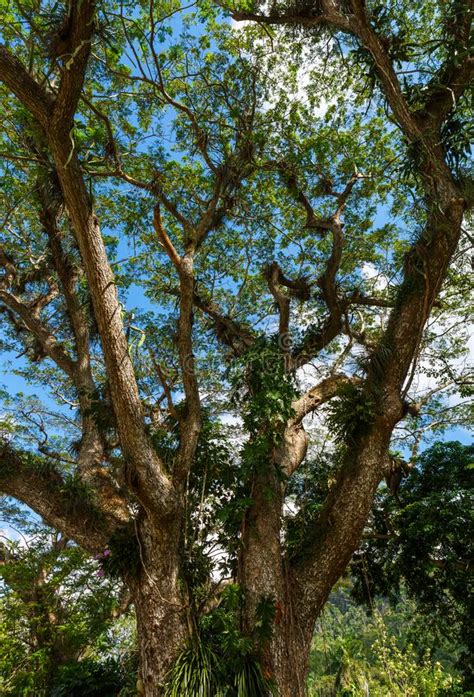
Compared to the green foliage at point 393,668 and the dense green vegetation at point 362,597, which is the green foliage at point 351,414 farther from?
the green foliage at point 393,668

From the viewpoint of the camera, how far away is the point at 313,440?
8531 mm

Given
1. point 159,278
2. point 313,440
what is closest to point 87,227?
point 159,278

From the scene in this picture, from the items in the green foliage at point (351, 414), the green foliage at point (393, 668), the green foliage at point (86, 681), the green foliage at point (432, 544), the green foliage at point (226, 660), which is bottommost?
the green foliage at point (393, 668)

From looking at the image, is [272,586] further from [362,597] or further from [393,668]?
[362,597]

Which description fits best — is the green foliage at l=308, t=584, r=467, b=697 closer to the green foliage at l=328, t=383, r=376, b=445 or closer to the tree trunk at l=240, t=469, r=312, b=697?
the tree trunk at l=240, t=469, r=312, b=697

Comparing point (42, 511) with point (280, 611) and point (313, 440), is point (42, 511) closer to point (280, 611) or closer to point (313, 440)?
point (280, 611)

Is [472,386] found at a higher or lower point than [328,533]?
higher

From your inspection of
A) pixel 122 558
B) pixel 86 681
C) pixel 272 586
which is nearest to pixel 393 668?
pixel 272 586

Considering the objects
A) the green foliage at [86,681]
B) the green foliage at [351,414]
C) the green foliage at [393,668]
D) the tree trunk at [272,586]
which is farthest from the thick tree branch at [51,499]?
the green foliage at [393,668]

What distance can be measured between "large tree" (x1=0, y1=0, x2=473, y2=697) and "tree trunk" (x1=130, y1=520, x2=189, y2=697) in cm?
2

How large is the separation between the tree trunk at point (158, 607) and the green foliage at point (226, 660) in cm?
14

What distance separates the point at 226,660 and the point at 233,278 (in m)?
5.94

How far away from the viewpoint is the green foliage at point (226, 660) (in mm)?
3023

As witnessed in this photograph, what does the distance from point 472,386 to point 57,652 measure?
7.17 metres
